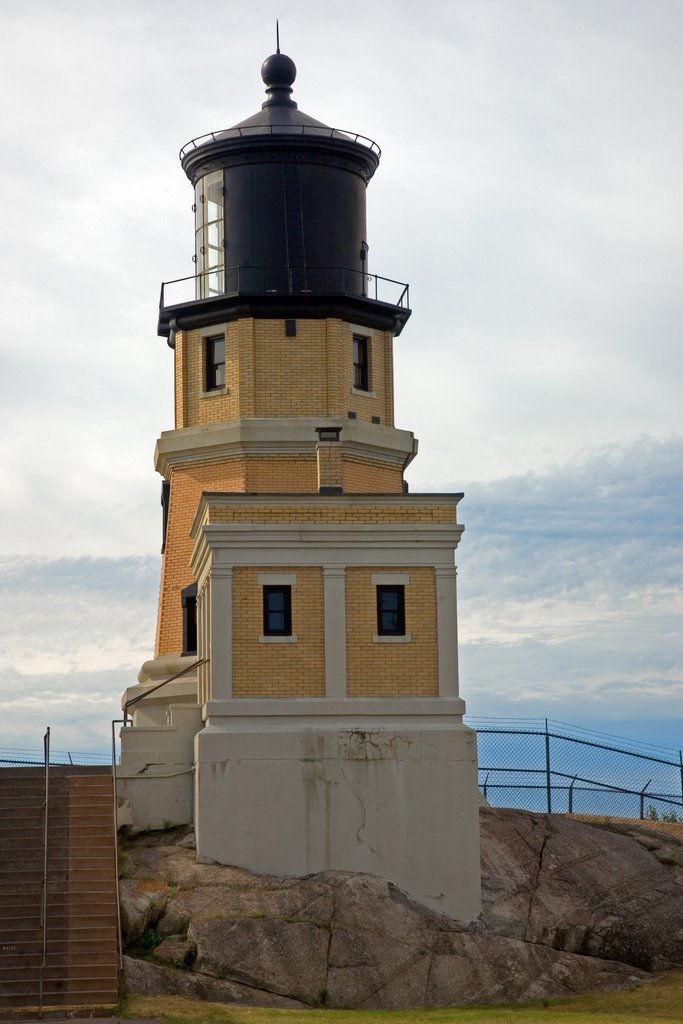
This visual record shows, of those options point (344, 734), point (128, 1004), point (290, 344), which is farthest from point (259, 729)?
point (290, 344)

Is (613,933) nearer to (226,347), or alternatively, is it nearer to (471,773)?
(471,773)

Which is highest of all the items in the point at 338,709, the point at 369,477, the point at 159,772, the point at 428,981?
the point at 369,477

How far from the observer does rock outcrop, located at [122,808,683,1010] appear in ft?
96.3

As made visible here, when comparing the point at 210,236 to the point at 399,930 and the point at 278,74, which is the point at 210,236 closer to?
the point at 278,74

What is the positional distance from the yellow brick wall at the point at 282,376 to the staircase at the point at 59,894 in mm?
8678

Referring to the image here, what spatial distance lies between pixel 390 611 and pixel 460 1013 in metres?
8.07

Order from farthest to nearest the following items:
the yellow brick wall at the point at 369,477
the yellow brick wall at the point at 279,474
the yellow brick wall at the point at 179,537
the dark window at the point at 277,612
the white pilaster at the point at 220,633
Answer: the yellow brick wall at the point at 179,537
the yellow brick wall at the point at 369,477
the yellow brick wall at the point at 279,474
the dark window at the point at 277,612
the white pilaster at the point at 220,633

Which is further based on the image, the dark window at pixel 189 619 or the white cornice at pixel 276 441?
the dark window at pixel 189 619

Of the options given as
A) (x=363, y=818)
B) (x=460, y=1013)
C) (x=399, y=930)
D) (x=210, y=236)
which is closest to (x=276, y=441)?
(x=210, y=236)

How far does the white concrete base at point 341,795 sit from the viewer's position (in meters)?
32.2

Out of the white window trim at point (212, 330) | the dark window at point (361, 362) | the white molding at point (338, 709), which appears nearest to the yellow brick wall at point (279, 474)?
the dark window at point (361, 362)

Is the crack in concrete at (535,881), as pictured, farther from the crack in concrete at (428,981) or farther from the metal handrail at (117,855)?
the metal handrail at (117,855)

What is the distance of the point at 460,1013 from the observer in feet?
94.2

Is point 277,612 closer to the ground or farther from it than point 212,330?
closer to the ground
